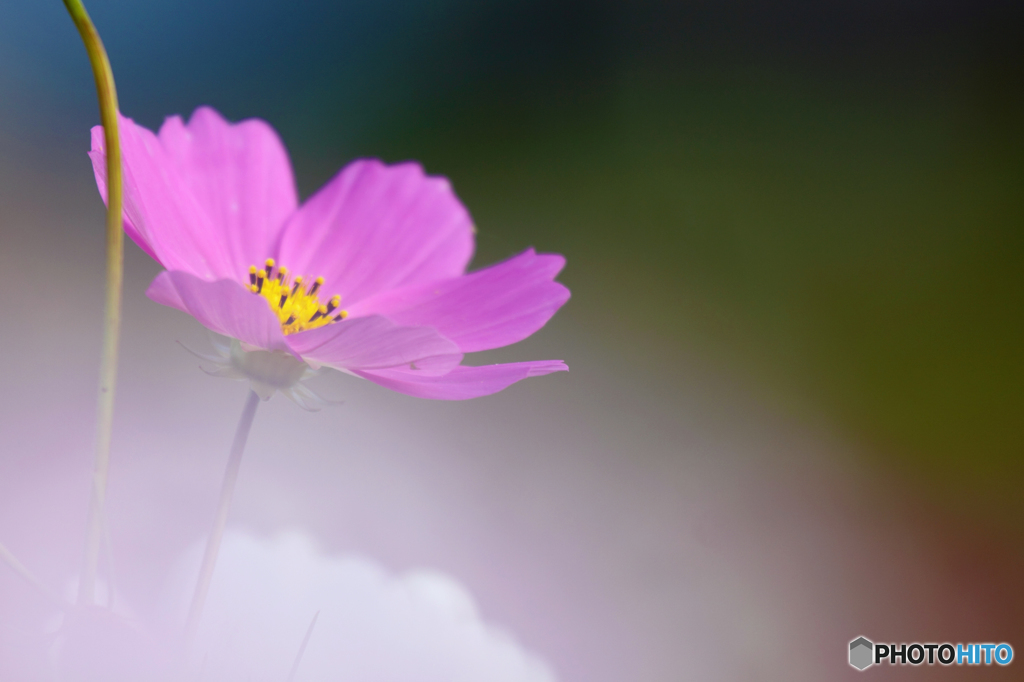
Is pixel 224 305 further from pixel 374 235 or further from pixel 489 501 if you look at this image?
pixel 489 501

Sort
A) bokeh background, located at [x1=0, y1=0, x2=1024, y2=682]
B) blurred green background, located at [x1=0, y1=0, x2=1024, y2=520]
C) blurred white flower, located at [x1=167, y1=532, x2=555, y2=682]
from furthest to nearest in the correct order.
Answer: blurred green background, located at [x1=0, y1=0, x2=1024, y2=520] < bokeh background, located at [x1=0, y1=0, x2=1024, y2=682] < blurred white flower, located at [x1=167, y1=532, x2=555, y2=682]

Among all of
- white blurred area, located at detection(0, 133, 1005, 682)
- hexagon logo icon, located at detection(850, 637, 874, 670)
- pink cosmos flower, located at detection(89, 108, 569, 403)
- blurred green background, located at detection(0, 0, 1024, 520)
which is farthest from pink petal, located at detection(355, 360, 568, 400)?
blurred green background, located at detection(0, 0, 1024, 520)

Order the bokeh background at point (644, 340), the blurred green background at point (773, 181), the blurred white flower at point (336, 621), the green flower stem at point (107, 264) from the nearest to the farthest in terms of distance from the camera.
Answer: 1. the green flower stem at point (107, 264)
2. the blurred white flower at point (336, 621)
3. the bokeh background at point (644, 340)
4. the blurred green background at point (773, 181)

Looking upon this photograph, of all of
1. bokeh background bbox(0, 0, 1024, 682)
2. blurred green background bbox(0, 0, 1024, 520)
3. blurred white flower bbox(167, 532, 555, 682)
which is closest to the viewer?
blurred white flower bbox(167, 532, 555, 682)

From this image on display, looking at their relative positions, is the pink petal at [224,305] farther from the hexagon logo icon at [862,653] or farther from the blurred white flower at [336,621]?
the hexagon logo icon at [862,653]

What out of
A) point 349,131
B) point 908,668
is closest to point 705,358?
point 908,668

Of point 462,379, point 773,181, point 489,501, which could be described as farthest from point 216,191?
point 773,181

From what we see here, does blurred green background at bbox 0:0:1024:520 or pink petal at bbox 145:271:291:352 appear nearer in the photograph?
pink petal at bbox 145:271:291:352

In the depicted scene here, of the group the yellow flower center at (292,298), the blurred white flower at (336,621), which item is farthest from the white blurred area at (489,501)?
the yellow flower center at (292,298)

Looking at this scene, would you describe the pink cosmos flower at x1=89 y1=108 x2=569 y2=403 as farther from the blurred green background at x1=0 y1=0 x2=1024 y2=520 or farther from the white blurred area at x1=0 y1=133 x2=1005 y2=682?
the blurred green background at x1=0 y1=0 x2=1024 y2=520
